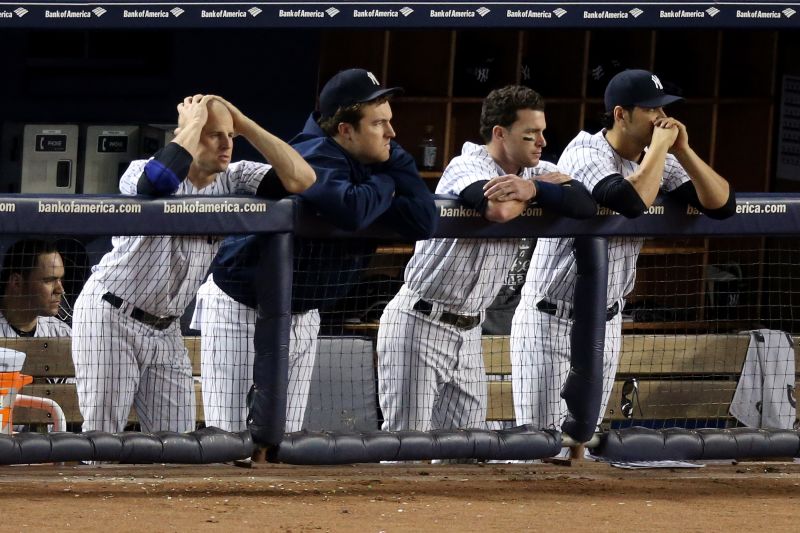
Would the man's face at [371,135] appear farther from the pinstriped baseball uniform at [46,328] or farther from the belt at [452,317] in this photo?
the pinstriped baseball uniform at [46,328]

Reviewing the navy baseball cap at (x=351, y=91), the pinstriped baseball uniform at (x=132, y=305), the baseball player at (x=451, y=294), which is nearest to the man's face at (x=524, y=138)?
the baseball player at (x=451, y=294)

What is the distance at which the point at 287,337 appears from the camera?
488 cm

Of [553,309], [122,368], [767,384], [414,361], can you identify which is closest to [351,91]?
[414,361]

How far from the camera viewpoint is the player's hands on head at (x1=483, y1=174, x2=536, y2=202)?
4895 mm

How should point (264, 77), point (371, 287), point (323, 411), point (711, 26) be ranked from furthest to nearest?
point (264, 77) < point (711, 26) < point (371, 287) < point (323, 411)

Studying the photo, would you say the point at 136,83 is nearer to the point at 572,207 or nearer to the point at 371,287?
the point at 371,287

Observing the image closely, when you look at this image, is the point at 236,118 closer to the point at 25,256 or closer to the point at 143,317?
the point at 143,317

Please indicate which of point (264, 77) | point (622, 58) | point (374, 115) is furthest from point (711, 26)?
point (374, 115)

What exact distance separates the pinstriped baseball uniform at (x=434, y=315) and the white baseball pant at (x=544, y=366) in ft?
0.64

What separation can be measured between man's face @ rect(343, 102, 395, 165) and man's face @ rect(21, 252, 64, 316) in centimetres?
123

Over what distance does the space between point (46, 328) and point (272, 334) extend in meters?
→ 1.35

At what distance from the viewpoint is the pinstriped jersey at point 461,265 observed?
16.9 feet

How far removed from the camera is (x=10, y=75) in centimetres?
826

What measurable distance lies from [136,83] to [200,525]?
14.5 feet
